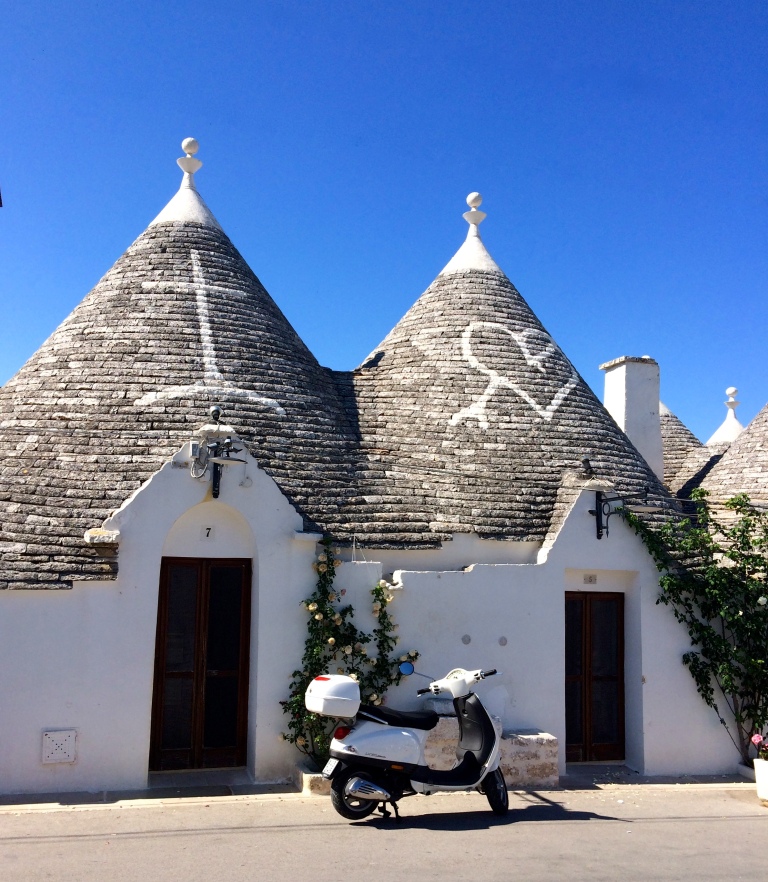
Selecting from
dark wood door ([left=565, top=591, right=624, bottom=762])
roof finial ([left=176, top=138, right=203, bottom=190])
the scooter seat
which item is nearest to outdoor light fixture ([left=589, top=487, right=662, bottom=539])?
dark wood door ([left=565, top=591, right=624, bottom=762])

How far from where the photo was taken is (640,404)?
561 inches

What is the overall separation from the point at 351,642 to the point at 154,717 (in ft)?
7.07

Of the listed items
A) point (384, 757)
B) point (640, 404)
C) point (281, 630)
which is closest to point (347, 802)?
point (384, 757)

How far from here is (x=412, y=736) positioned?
691 centimetres

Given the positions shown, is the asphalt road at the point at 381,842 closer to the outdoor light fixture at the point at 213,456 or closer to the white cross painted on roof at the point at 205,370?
the outdoor light fixture at the point at 213,456

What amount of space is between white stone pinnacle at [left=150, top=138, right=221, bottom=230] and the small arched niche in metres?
4.68

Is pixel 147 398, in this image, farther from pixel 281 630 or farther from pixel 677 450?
pixel 677 450

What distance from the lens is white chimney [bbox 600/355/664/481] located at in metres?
14.2

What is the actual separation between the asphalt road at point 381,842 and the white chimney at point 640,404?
7257 mm

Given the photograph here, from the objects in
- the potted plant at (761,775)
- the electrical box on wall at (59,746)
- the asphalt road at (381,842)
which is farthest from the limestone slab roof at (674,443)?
the electrical box on wall at (59,746)

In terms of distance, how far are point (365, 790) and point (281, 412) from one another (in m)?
4.59

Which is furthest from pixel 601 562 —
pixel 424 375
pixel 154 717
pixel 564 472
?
pixel 154 717

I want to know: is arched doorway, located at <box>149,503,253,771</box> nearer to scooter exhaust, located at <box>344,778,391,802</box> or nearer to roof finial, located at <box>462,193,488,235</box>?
scooter exhaust, located at <box>344,778,391,802</box>

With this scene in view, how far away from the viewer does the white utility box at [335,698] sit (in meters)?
6.67
